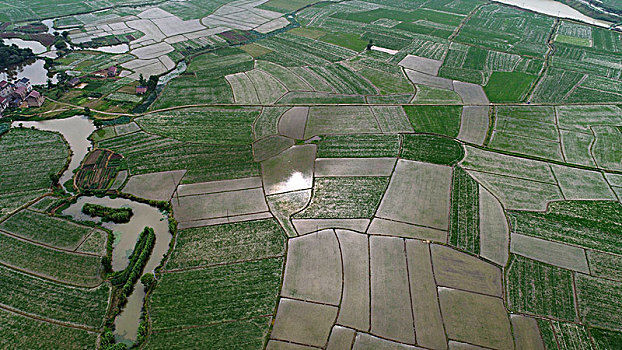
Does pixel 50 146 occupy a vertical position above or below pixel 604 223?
above

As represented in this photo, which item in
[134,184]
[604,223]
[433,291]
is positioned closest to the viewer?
[433,291]

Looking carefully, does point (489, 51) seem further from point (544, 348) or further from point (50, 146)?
point (50, 146)

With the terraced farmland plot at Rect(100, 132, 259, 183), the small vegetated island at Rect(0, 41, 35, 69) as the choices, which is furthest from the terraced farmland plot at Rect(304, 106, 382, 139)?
the small vegetated island at Rect(0, 41, 35, 69)

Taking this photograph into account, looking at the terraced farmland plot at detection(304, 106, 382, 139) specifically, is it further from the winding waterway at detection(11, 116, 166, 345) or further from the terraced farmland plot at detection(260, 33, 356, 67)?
the winding waterway at detection(11, 116, 166, 345)

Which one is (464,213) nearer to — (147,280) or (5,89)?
(147,280)

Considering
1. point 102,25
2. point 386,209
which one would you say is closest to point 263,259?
Answer: point 386,209

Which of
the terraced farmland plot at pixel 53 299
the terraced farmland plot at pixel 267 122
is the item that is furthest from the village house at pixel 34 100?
the terraced farmland plot at pixel 53 299

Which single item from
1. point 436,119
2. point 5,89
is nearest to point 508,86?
point 436,119
